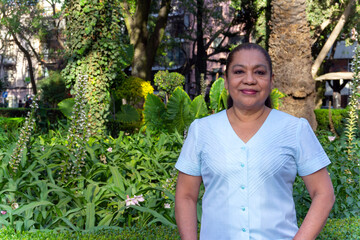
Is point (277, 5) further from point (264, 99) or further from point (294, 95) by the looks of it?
point (264, 99)

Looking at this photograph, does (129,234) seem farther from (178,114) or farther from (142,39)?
(142,39)

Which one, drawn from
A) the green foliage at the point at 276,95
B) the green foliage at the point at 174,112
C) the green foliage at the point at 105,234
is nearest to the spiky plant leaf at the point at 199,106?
the green foliage at the point at 174,112

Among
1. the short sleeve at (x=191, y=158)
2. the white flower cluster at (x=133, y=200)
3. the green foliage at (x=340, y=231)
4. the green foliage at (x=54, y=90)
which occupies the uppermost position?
the short sleeve at (x=191, y=158)

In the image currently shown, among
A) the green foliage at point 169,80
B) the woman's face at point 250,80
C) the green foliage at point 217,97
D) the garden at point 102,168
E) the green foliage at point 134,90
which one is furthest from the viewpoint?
the green foliage at point 169,80

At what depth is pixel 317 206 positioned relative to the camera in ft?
6.42

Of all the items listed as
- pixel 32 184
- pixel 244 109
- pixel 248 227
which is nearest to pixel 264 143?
pixel 244 109

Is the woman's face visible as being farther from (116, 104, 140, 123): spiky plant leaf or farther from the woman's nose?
(116, 104, 140, 123): spiky plant leaf

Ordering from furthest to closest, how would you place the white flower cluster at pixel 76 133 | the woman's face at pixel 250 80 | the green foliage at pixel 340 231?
the white flower cluster at pixel 76 133 < the green foliage at pixel 340 231 < the woman's face at pixel 250 80

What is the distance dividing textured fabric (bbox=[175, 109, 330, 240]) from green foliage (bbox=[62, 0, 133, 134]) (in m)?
7.21

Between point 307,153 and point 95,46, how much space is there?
7905mm

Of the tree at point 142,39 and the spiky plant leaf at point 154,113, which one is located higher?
the tree at point 142,39

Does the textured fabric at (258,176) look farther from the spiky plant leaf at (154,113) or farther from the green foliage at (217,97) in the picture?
the spiky plant leaf at (154,113)

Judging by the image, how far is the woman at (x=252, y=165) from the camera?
1935mm

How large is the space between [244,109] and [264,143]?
170 mm
